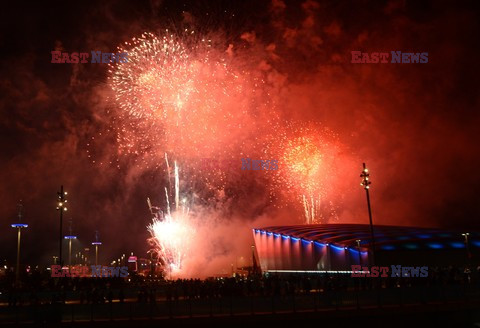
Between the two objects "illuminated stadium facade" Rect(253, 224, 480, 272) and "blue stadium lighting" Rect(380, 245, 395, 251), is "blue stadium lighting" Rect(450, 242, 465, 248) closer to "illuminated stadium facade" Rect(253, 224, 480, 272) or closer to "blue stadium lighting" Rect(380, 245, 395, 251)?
"illuminated stadium facade" Rect(253, 224, 480, 272)

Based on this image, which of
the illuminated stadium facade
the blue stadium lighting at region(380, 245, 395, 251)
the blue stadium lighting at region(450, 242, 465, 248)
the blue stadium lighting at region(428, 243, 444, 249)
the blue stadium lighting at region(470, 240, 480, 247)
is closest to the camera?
the illuminated stadium facade

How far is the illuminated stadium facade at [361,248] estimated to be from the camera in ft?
116

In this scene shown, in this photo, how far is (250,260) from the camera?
255ft

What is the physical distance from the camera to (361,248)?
36.7m

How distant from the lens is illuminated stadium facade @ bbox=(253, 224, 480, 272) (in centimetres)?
3547

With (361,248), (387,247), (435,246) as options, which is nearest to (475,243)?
(435,246)

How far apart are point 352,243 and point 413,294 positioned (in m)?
17.8

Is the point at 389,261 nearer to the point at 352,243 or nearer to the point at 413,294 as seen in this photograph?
the point at 352,243

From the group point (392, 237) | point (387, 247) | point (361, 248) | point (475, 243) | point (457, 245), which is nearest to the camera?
point (387, 247)

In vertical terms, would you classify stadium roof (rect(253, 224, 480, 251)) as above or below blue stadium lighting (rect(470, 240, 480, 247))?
above

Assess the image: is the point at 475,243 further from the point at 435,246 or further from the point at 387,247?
the point at 387,247

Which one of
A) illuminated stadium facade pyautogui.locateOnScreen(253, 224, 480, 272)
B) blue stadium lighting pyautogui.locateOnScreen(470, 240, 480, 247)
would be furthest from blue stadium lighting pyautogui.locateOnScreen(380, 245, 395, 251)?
blue stadium lighting pyautogui.locateOnScreen(470, 240, 480, 247)

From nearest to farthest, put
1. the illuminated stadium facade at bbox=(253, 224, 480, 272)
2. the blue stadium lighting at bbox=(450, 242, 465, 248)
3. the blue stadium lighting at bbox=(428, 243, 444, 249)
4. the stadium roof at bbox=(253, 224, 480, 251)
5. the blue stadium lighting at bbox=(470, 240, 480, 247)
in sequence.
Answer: the illuminated stadium facade at bbox=(253, 224, 480, 272)
the blue stadium lighting at bbox=(428, 243, 444, 249)
the blue stadium lighting at bbox=(450, 242, 465, 248)
the stadium roof at bbox=(253, 224, 480, 251)
the blue stadium lighting at bbox=(470, 240, 480, 247)


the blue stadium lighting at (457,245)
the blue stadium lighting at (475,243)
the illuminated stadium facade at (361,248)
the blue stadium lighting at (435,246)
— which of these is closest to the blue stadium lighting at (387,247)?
the illuminated stadium facade at (361,248)
